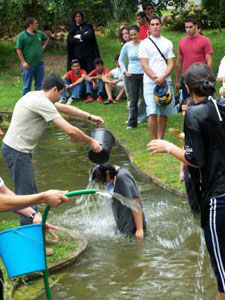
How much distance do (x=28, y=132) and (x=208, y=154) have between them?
2.64 meters

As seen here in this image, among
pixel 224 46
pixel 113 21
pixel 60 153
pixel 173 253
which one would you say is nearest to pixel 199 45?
pixel 60 153

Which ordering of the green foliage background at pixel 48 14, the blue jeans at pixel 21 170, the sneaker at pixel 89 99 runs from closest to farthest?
the blue jeans at pixel 21 170
the sneaker at pixel 89 99
the green foliage background at pixel 48 14

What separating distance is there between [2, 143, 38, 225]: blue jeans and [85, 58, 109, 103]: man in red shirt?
362 inches

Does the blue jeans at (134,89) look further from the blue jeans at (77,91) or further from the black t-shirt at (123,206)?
the black t-shirt at (123,206)

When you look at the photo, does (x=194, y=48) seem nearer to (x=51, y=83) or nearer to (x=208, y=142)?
(x=51, y=83)

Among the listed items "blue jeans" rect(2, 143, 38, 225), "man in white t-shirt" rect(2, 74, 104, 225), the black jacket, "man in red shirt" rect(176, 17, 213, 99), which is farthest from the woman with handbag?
"blue jeans" rect(2, 143, 38, 225)

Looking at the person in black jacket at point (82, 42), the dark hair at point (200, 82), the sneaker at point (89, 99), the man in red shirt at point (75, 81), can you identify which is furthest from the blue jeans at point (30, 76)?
the dark hair at point (200, 82)

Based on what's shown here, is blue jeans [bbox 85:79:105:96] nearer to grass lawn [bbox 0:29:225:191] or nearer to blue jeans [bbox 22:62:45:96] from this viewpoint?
grass lawn [bbox 0:29:225:191]

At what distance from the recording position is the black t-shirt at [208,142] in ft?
14.0

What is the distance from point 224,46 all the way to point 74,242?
47.1 feet

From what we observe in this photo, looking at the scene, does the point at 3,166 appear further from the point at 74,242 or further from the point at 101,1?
the point at 101,1

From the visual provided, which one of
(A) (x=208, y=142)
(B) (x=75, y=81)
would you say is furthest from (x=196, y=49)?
(A) (x=208, y=142)

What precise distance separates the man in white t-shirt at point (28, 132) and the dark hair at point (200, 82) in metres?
Result: 2.12

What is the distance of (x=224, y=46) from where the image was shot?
2008 centimetres
